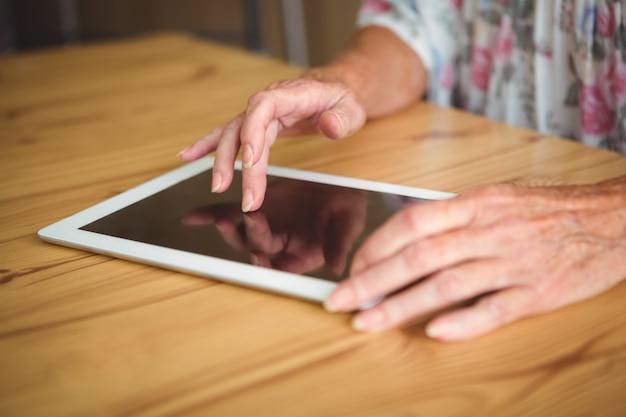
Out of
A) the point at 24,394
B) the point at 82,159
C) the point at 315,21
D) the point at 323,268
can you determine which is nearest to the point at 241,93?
the point at 82,159

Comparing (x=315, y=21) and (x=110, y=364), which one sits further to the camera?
(x=315, y=21)

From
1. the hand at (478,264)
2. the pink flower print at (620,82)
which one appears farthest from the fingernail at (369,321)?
the pink flower print at (620,82)

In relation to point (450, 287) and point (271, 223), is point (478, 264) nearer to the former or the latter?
point (450, 287)

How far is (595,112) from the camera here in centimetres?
104

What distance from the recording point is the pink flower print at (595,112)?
3.37 feet

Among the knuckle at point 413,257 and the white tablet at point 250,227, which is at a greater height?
the knuckle at point 413,257

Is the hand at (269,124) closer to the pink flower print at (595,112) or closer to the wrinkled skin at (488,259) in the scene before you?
the wrinkled skin at (488,259)

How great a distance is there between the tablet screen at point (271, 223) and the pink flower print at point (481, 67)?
611mm

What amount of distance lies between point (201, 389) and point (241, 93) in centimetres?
78

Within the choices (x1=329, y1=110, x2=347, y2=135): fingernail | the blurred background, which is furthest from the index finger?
the blurred background

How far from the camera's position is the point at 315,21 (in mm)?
3275

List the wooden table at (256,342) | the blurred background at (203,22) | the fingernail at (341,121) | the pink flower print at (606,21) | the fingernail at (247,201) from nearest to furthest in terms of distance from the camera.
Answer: the wooden table at (256,342) → the fingernail at (247,201) → the fingernail at (341,121) → the pink flower print at (606,21) → the blurred background at (203,22)

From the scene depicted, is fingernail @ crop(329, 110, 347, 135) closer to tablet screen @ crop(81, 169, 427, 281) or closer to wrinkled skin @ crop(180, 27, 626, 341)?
tablet screen @ crop(81, 169, 427, 281)

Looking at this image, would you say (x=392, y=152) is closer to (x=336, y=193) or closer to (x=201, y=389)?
(x=336, y=193)
